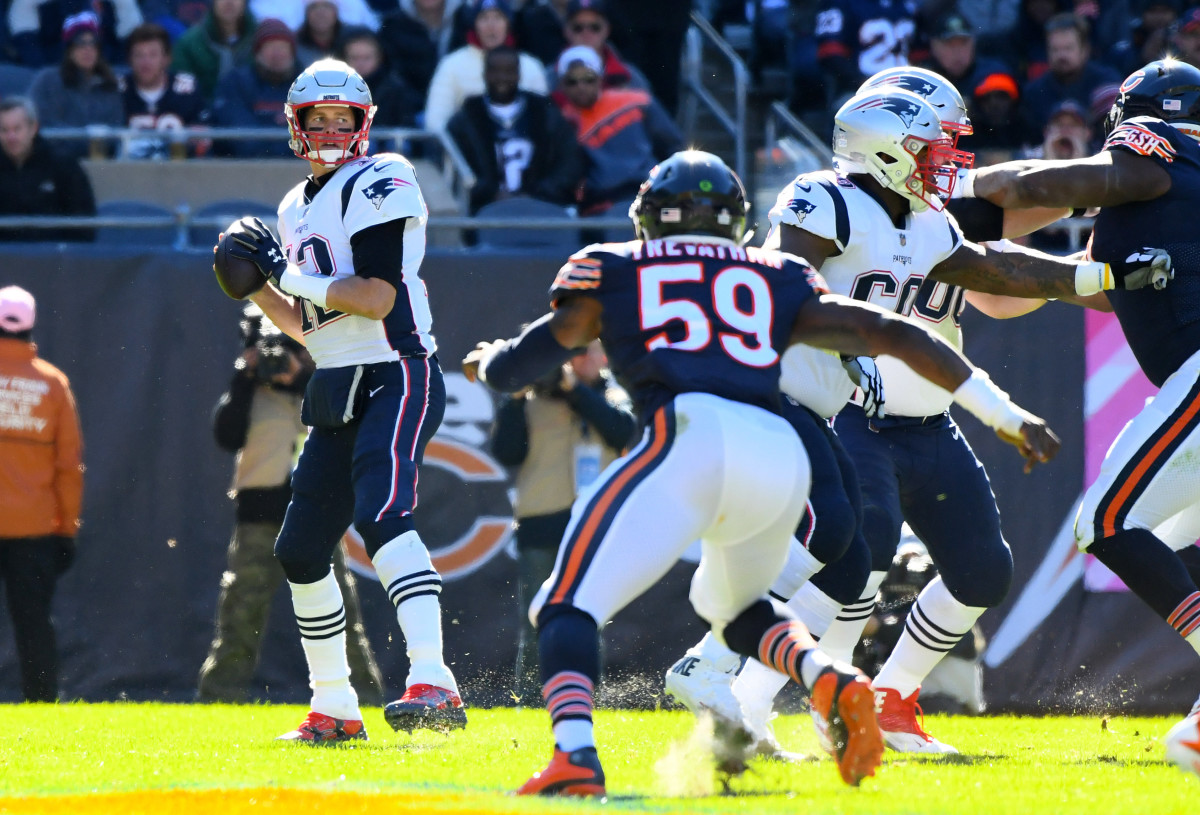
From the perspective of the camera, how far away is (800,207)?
502 centimetres

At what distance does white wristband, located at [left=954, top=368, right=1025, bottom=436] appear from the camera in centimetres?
390

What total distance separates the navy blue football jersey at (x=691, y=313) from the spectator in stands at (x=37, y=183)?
588 centimetres

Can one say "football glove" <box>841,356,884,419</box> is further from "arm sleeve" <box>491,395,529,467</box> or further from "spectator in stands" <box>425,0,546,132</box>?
"spectator in stands" <box>425,0,546,132</box>

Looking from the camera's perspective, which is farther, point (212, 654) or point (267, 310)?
point (212, 654)

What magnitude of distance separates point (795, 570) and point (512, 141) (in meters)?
5.68

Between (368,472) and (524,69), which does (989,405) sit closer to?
(368,472)

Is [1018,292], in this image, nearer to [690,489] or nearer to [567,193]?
[690,489]

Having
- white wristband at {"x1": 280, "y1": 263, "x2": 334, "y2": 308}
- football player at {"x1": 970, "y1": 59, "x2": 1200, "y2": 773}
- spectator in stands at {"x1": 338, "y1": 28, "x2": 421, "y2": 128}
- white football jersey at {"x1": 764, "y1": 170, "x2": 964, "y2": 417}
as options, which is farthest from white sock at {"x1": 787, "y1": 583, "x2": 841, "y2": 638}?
spectator in stands at {"x1": 338, "y1": 28, "x2": 421, "y2": 128}

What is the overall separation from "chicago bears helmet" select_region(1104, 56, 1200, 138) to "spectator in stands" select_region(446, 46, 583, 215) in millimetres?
4763

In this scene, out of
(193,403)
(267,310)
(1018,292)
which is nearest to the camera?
(1018,292)

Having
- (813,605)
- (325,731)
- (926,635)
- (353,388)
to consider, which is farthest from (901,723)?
(353,388)

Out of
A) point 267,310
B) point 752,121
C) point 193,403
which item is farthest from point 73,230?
point 752,121

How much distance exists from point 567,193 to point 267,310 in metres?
4.20

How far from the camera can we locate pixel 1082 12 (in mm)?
11961
